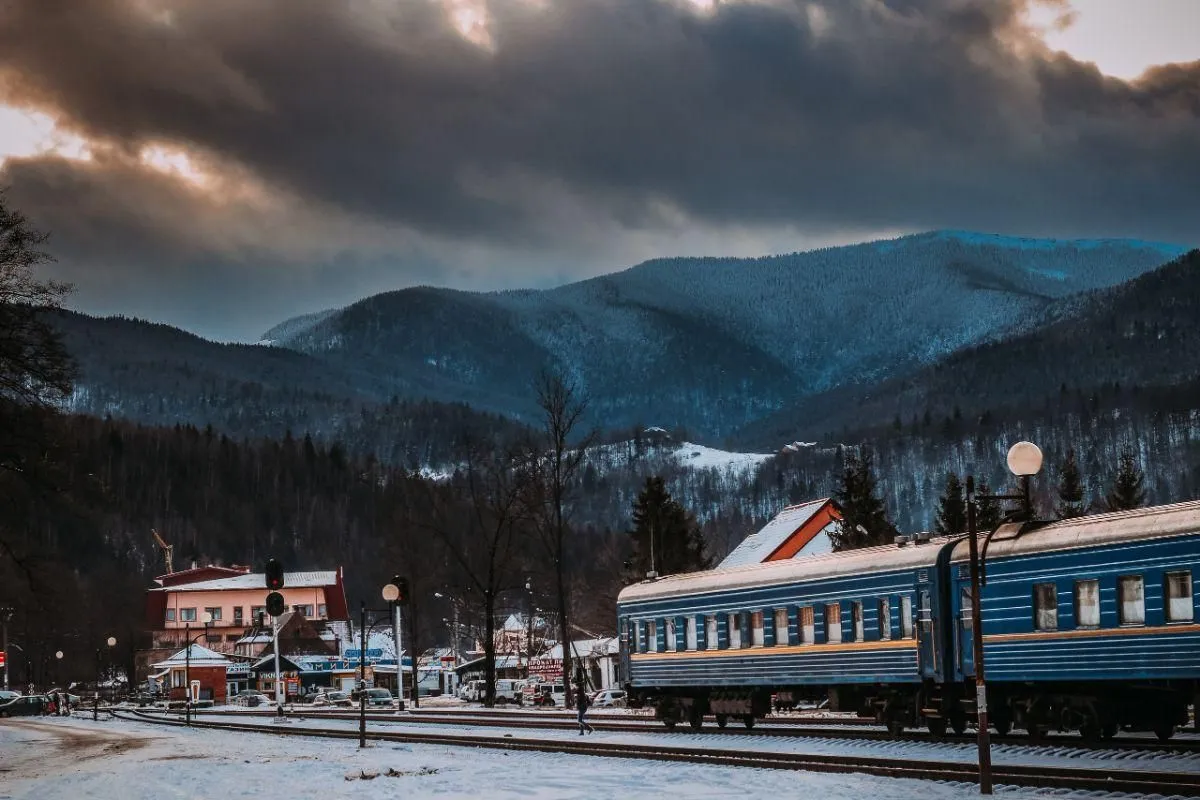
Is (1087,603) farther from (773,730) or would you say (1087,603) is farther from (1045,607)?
(773,730)

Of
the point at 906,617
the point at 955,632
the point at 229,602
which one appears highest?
the point at 229,602

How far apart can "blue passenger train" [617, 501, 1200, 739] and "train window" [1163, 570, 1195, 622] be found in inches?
1.1

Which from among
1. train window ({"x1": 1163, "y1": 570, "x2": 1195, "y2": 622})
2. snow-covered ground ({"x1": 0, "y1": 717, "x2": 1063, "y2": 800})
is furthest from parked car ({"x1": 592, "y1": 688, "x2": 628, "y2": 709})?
train window ({"x1": 1163, "y1": 570, "x2": 1195, "y2": 622})

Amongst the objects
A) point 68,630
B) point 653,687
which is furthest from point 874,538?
point 68,630

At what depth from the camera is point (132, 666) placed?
487ft

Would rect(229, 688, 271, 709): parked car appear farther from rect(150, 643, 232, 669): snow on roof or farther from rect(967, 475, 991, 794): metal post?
rect(967, 475, 991, 794): metal post

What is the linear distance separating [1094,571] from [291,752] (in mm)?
22931

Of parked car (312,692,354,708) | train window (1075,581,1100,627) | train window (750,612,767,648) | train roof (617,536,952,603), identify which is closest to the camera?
train window (1075,581,1100,627)

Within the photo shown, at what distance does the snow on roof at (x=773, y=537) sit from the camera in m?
93.0

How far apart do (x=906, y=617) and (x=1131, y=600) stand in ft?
24.0

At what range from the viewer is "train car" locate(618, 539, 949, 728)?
35.6 meters

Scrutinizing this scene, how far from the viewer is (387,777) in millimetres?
31469

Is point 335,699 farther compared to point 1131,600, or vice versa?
point 335,699

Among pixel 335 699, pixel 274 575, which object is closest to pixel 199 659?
pixel 335 699
